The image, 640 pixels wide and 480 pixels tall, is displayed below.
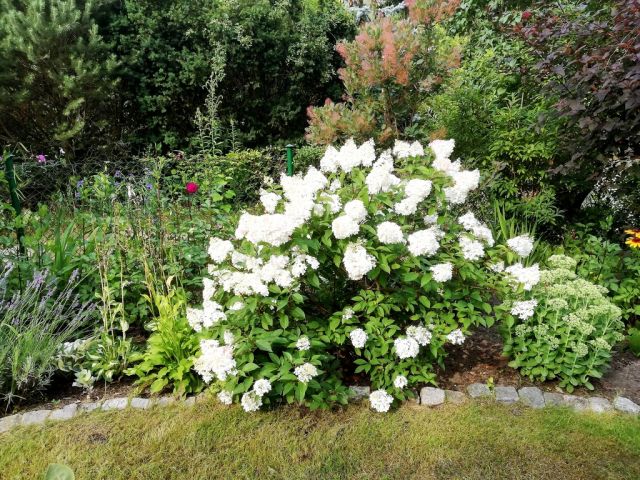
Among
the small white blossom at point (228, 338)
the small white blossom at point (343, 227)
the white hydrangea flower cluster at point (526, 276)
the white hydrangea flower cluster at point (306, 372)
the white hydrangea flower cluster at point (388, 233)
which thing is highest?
the small white blossom at point (343, 227)

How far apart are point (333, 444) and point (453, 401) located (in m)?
0.75

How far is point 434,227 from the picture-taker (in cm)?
264

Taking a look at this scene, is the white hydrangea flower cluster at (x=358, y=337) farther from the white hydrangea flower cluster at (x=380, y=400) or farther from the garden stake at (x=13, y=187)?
the garden stake at (x=13, y=187)

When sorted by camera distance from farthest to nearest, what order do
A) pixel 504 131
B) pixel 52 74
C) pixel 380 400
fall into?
pixel 52 74 < pixel 504 131 < pixel 380 400

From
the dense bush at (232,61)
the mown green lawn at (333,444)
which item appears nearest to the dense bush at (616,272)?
the mown green lawn at (333,444)

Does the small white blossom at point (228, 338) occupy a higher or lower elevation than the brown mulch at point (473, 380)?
higher

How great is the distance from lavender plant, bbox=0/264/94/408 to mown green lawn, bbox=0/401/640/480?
29 centimetres

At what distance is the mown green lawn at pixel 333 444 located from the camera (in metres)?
2.23

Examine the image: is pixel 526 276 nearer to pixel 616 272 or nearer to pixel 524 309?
pixel 524 309

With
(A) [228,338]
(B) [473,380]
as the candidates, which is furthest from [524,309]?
(A) [228,338]

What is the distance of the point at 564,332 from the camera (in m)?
2.69

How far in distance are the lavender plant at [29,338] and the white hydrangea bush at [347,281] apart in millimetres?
879

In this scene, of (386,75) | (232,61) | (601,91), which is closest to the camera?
(601,91)

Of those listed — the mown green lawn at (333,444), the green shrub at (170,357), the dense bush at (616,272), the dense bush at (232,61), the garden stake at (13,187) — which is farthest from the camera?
the dense bush at (232,61)
